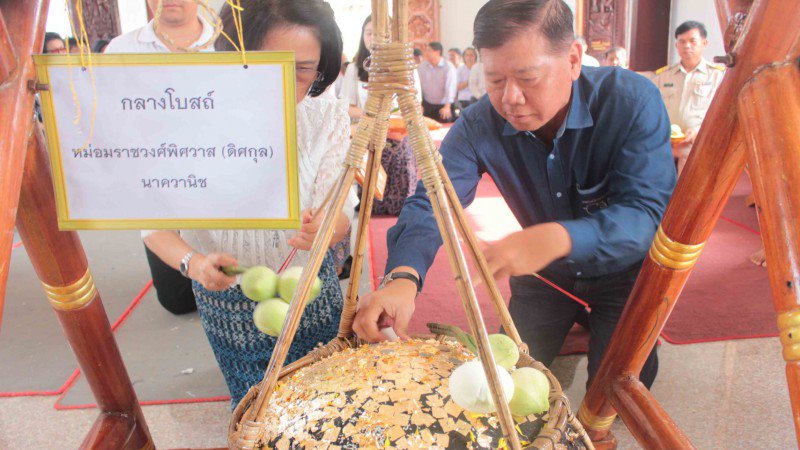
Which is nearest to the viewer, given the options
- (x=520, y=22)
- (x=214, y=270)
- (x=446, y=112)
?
(x=214, y=270)

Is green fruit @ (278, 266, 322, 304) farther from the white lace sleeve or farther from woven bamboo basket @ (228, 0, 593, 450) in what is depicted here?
the white lace sleeve

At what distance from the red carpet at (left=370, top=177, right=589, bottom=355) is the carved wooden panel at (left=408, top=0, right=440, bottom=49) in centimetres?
758

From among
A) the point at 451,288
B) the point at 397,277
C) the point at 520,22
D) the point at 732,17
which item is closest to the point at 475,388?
the point at 397,277

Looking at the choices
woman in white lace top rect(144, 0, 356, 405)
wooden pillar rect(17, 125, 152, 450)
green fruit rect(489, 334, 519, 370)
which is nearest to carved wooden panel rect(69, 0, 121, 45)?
woman in white lace top rect(144, 0, 356, 405)

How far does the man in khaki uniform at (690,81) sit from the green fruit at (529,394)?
153 inches

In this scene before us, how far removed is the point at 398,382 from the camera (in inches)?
31.5

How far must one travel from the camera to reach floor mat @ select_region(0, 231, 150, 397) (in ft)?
7.20

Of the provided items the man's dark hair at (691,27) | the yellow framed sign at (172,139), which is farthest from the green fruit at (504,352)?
the man's dark hair at (691,27)

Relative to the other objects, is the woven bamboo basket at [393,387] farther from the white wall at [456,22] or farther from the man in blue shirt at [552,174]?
the white wall at [456,22]

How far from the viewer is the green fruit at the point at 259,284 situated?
37.2 inches

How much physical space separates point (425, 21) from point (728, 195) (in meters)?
11.1

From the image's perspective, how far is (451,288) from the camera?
9.29ft

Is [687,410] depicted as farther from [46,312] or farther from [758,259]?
[46,312]

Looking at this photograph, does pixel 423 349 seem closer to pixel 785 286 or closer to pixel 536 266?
pixel 536 266
